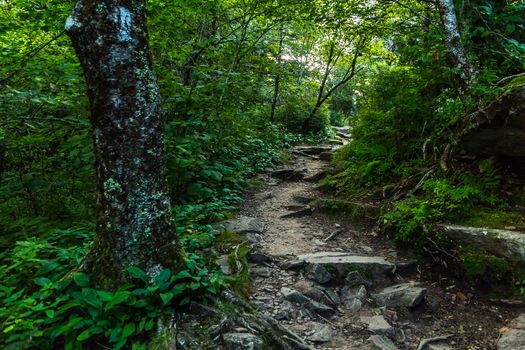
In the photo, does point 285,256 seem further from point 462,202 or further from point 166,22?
point 166,22

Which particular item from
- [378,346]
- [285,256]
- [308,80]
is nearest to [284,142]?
[308,80]

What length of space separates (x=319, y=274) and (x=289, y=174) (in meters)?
6.46

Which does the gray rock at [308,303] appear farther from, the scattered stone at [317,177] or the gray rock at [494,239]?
the scattered stone at [317,177]

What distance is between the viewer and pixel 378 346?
3467 millimetres

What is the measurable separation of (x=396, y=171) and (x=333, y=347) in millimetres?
4630

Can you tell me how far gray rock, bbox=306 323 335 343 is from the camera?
139 inches

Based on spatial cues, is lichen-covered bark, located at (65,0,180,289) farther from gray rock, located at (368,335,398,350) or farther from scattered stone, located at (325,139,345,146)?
scattered stone, located at (325,139,345,146)

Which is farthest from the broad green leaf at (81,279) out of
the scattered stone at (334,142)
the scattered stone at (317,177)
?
the scattered stone at (334,142)

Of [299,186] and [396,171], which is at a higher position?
[396,171]

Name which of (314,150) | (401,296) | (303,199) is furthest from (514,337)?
(314,150)

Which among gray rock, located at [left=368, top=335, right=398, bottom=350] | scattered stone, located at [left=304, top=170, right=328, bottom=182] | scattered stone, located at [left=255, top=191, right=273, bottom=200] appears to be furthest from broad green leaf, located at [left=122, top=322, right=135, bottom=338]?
scattered stone, located at [left=304, top=170, right=328, bottom=182]

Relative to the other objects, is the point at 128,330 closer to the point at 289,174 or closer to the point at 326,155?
the point at 289,174

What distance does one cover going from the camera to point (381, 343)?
351 centimetres

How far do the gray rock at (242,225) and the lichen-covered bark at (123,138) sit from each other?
2792 millimetres
